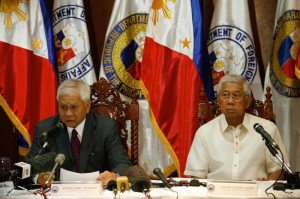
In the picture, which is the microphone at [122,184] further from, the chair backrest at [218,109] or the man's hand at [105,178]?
the chair backrest at [218,109]

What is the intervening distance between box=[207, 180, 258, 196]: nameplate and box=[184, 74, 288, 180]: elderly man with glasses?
0.90 m

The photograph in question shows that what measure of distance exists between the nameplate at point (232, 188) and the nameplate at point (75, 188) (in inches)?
24.2

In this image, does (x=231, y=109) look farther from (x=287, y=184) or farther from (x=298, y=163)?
(x=298, y=163)

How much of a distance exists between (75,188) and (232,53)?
2.46 meters

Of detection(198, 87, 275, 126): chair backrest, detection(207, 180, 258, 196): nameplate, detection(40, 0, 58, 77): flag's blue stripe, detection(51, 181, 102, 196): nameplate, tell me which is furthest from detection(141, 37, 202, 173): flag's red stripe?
detection(51, 181, 102, 196): nameplate

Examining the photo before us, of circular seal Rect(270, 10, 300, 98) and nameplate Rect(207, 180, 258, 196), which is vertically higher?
circular seal Rect(270, 10, 300, 98)

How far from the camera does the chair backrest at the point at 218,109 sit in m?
3.88

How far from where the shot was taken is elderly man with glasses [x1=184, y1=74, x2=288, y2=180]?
346 centimetres

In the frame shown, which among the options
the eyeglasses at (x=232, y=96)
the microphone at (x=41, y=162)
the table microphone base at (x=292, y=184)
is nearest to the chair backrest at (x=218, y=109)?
the eyeglasses at (x=232, y=96)

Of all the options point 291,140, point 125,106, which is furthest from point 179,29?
point 291,140

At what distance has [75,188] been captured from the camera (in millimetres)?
2520

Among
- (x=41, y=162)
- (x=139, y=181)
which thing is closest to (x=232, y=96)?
(x=139, y=181)

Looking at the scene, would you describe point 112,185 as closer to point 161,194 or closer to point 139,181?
point 139,181

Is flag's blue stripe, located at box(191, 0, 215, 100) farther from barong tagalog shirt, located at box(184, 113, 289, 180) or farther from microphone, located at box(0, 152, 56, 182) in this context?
microphone, located at box(0, 152, 56, 182)
